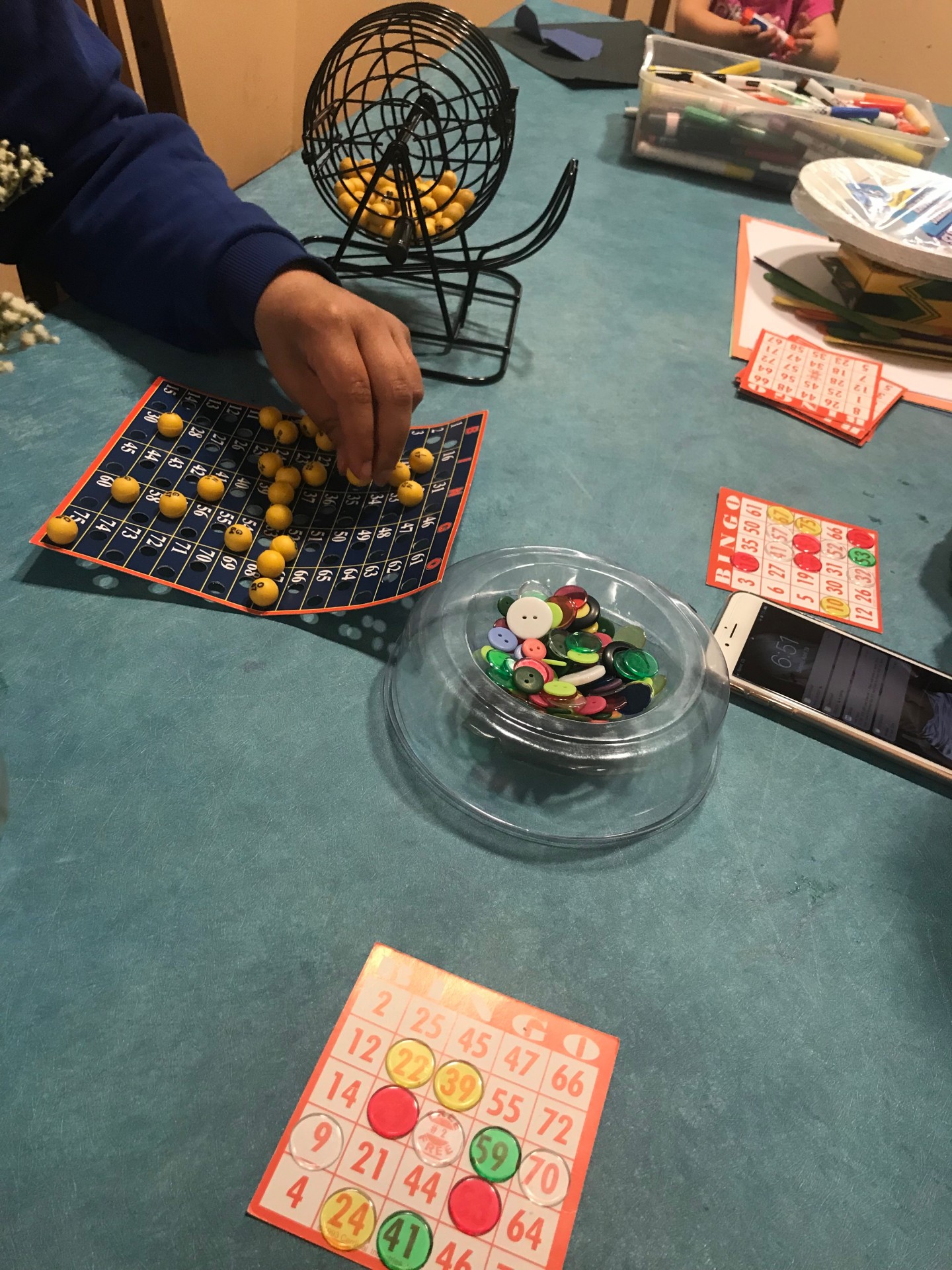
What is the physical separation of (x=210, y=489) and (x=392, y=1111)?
472 millimetres

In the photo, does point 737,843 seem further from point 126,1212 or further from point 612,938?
point 126,1212

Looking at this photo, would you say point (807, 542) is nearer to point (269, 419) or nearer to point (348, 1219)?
point (269, 419)

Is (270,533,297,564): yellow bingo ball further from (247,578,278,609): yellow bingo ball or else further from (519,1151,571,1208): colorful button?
(519,1151,571,1208): colorful button

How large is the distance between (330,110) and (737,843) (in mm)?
797

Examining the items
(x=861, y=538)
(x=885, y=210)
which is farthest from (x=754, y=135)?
(x=861, y=538)

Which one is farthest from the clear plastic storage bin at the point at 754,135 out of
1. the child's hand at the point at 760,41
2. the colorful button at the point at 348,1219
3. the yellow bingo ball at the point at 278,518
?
the colorful button at the point at 348,1219

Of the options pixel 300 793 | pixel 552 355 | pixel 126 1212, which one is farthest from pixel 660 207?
pixel 126 1212

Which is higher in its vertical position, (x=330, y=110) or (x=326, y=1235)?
(x=330, y=110)

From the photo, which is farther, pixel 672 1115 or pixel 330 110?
pixel 330 110

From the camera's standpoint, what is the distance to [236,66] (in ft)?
5.63

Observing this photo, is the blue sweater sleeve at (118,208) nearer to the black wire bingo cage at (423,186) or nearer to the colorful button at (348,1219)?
the black wire bingo cage at (423,186)

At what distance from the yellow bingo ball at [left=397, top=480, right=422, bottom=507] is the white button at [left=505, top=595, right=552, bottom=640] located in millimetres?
145

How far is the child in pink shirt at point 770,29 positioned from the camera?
1.58 m

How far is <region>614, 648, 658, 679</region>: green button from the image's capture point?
1.96 feet
